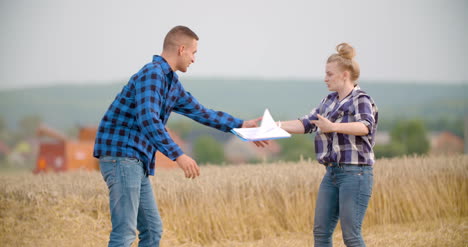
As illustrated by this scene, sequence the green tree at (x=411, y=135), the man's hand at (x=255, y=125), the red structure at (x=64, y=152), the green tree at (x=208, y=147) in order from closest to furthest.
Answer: the man's hand at (x=255, y=125) < the red structure at (x=64, y=152) < the green tree at (x=411, y=135) < the green tree at (x=208, y=147)

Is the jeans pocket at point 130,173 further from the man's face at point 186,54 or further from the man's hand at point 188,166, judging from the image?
the man's face at point 186,54

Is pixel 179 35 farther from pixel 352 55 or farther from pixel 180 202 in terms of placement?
pixel 180 202

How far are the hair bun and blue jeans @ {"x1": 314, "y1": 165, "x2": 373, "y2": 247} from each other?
0.70 meters

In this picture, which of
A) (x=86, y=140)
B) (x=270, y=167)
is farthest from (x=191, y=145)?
(x=270, y=167)

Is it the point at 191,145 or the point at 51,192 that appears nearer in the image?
the point at 51,192

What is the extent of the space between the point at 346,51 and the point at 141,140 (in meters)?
1.37

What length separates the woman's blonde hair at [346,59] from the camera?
3.26 meters

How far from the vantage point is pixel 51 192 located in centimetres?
466

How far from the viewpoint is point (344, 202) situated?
10.2ft

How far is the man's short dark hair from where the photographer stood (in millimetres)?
3172

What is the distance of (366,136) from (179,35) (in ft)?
4.26

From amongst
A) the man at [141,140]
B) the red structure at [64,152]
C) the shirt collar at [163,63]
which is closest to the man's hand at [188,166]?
the man at [141,140]

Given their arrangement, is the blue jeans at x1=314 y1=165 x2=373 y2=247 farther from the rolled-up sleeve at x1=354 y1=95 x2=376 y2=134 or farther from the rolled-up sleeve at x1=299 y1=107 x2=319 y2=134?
the rolled-up sleeve at x1=299 y1=107 x2=319 y2=134

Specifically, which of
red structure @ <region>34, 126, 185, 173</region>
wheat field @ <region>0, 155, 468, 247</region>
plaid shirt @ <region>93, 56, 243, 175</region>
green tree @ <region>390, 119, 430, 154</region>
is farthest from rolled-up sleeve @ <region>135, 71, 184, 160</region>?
green tree @ <region>390, 119, 430, 154</region>
